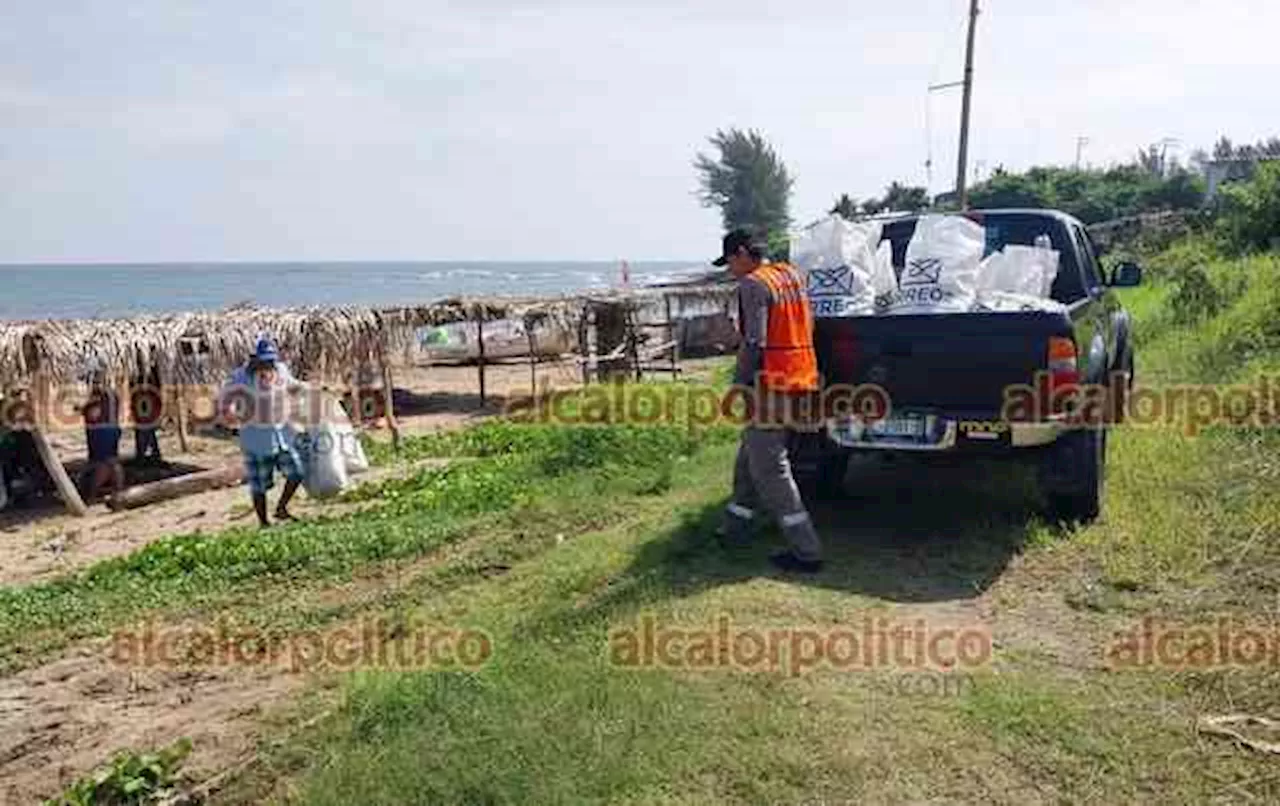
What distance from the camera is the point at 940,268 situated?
19.9 ft

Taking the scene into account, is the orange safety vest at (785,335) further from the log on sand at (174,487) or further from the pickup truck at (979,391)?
the log on sand at (174,487)

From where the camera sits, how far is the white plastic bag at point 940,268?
5.98 m

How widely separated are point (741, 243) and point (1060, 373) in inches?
73.5

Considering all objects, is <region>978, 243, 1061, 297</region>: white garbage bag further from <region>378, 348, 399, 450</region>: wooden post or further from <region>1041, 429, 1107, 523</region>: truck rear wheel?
<region>378, 348, 399, 450</region>: wooden post

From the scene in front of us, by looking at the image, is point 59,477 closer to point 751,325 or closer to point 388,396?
point 388,396

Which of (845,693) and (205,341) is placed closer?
(845,693)

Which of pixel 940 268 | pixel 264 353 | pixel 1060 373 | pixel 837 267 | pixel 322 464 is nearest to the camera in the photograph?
pixel 1060 373

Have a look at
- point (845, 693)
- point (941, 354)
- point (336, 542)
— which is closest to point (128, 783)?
point (845, 693)

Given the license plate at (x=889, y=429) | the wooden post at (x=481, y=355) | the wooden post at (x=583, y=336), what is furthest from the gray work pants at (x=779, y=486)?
the wooden post at (x=583, y=336)

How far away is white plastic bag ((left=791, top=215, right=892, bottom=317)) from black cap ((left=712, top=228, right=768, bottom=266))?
658 mm

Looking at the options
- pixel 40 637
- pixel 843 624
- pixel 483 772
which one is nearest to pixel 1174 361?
pixel 843 624

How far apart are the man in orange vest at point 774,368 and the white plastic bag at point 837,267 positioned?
531 mm

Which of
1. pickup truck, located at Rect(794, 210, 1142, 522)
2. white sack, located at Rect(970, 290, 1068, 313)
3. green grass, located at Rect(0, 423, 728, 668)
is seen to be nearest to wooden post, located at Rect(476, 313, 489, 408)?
green grass, located at Rect(0, 423, 728, 668)

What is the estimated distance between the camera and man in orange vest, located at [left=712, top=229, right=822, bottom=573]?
5.49 meters
